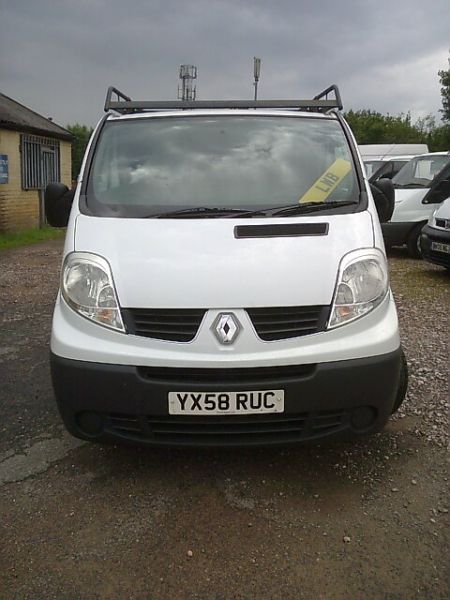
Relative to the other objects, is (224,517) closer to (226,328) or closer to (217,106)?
(226,328)

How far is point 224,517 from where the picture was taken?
9.04 ft

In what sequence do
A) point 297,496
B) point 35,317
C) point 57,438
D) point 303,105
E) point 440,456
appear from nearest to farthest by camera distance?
point 297,496
point 440,456
point 57,438
point 303,105
point 35,317

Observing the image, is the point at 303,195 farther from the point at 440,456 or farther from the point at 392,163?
the point at 392,163

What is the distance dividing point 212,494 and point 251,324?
2.98ft

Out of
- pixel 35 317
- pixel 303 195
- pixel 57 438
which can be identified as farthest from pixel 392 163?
pixel 57 438

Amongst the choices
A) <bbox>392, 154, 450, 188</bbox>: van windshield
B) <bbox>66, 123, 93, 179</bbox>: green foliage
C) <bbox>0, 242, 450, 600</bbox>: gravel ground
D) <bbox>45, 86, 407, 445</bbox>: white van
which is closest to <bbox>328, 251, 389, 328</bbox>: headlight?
<bbox>45, 86, 407, 445</bbox>: white van

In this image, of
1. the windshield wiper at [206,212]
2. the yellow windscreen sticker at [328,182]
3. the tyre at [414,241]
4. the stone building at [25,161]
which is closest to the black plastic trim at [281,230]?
the windshield wiper at [206,212]

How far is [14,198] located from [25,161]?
1238 mm

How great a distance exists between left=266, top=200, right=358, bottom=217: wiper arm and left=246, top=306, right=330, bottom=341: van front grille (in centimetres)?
74

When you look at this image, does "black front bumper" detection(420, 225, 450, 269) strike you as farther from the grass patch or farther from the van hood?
the grass patch

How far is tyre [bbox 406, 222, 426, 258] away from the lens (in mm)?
10727

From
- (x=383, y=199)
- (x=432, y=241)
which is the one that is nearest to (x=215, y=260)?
(x=383, y=199)

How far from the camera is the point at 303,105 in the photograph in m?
4.12

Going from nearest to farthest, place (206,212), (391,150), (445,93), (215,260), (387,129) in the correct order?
(215,260)
(206,212)
(391,150)
(445,93)
(387,129)
